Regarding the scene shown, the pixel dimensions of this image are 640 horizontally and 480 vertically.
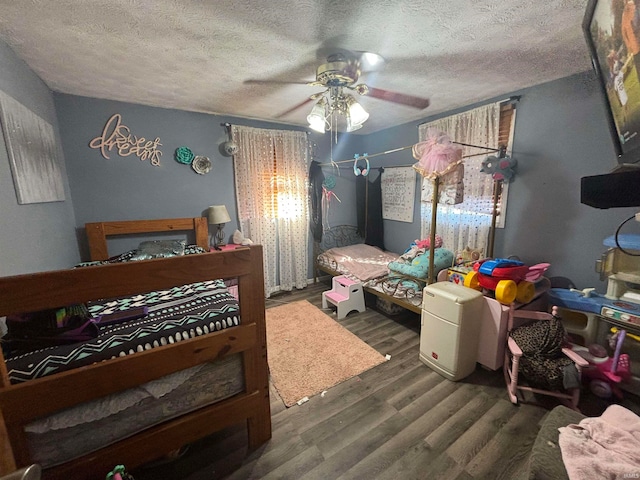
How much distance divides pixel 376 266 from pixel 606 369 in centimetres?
220

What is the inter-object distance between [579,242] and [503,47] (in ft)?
5.91

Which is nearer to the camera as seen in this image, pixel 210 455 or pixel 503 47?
pixel 210 455

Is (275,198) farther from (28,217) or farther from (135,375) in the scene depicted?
(135,375)

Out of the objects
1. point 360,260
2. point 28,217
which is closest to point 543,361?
point 360,260

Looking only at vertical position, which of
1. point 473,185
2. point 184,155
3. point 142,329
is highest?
point 184,155

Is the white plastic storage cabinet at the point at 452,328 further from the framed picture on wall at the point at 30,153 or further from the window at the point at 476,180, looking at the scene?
the framed picture on wall at the point at 30,153

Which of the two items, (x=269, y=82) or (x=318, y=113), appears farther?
(x=269, y=82)

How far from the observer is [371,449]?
152 cm

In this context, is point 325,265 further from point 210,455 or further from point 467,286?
point 210,455

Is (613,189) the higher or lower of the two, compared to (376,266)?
higher

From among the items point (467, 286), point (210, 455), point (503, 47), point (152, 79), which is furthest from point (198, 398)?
point (503, 47)

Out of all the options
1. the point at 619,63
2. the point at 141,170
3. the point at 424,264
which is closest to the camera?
the point at 619,63

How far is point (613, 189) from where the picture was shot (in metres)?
0.88

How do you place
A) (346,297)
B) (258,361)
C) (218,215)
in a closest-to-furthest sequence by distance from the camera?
1. (258,361)
2. (346,297)
3. (218,215)
